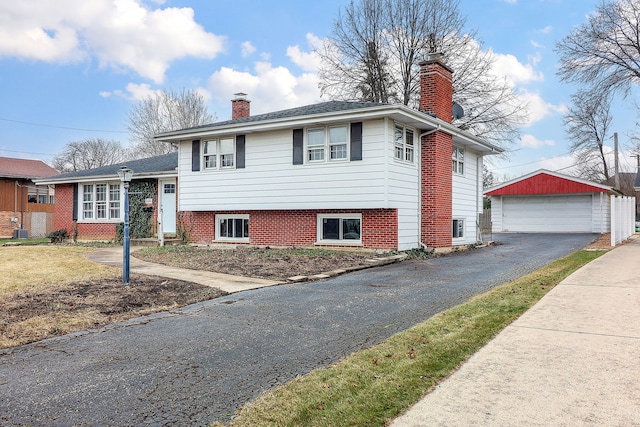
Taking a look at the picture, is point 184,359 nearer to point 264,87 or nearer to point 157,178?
point 157,178

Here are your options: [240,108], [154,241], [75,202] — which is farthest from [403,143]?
[75,202]

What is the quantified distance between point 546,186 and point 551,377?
26.8 m

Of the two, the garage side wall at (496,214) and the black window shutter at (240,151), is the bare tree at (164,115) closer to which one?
the garage side wall at (496,214)

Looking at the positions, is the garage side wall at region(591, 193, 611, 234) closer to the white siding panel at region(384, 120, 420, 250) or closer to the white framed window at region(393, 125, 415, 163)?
the white siding panel at region(384, 120, 420, 250)

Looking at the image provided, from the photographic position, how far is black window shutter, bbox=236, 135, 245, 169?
1638cm

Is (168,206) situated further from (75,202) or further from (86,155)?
(86,155)

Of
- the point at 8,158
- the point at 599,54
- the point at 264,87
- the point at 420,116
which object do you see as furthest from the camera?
the point at 8,158

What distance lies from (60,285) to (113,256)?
587 centimetres

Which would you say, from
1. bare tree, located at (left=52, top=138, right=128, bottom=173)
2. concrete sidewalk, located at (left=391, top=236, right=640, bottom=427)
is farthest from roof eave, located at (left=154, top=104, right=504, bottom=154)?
bare tree, located at (left=52, top=138, right=128, bottom=173)

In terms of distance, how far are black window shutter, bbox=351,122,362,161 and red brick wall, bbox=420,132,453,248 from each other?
270cm

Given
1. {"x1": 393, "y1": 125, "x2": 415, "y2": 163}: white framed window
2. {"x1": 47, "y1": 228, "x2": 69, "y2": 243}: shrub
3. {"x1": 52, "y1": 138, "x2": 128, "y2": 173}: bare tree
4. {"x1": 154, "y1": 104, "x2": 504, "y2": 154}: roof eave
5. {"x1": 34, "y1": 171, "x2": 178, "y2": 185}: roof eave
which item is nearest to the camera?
{"x1": 154, "y1": 104, "x2": 504, "y2": 154}: roof eave

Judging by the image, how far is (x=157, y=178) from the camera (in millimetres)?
19953

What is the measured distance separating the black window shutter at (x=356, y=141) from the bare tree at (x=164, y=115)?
29.0 metres

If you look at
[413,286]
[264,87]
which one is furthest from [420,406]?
[264,87]
